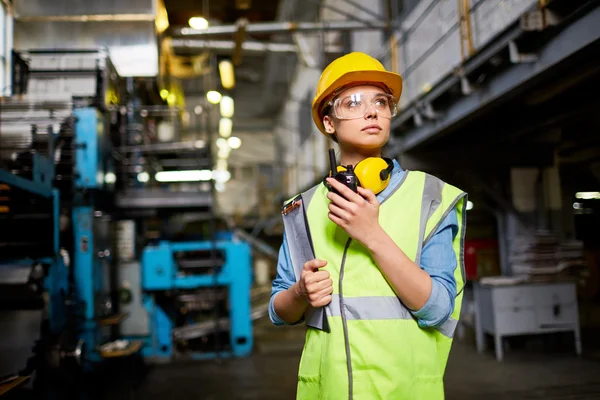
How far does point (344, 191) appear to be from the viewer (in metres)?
1.31

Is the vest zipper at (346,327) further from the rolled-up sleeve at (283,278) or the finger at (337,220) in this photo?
the rolled-up sleeve at (283,278)

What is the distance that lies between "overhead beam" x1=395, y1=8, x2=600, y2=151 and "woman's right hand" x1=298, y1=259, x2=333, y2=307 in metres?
2.98

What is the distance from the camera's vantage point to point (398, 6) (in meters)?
8.30

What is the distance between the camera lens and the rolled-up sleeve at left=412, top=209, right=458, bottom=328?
51.3 inches

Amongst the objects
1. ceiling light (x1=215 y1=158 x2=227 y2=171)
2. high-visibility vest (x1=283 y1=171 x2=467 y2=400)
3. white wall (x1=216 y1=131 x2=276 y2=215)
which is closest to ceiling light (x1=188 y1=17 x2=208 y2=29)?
high-visibility vest (x1=283 y1=171 x2=467 y2=400)

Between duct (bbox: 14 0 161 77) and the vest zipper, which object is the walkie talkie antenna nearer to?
the vest zipper

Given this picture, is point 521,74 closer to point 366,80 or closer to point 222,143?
point 366,80

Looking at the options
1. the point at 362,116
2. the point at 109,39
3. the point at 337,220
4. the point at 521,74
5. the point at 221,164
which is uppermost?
the point at 109,39

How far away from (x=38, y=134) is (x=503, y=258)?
6478mm

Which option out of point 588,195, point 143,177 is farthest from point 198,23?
point 588,195

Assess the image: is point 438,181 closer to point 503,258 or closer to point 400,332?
point 400,332

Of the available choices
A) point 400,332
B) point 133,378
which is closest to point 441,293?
point 400,332

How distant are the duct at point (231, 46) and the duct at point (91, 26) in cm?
127

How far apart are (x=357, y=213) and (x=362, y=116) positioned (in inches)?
15.3
